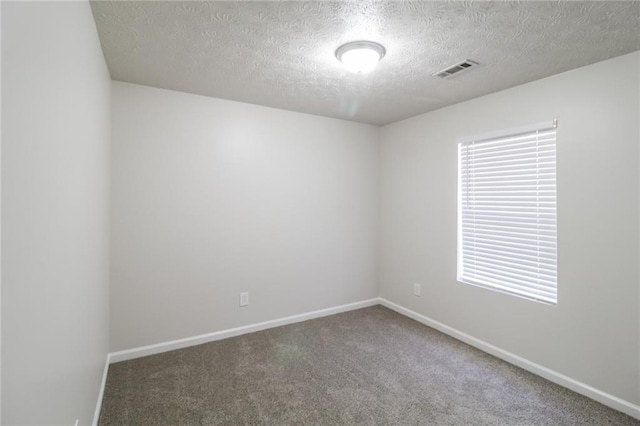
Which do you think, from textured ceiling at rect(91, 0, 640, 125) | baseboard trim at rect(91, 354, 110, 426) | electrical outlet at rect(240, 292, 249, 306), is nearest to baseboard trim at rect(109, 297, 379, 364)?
baseboard trim at rect(91, 354, 110, 426)

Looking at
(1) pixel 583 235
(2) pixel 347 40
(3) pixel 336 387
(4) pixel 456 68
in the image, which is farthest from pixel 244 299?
(1) pixel 583 235

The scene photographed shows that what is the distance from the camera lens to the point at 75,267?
4.73ft

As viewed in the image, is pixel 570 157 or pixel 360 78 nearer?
pixel 570 157

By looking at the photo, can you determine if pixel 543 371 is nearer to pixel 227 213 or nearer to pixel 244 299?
pixel 244 299

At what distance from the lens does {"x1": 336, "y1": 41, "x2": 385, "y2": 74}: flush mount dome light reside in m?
2.03

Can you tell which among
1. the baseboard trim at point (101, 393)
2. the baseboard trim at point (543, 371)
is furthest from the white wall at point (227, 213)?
the baseboard trim at point (543, 371)

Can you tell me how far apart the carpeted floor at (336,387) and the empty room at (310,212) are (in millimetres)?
21

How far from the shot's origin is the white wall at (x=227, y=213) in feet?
9.11

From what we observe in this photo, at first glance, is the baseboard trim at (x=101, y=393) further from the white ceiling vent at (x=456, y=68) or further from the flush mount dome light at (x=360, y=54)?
the white ceiling vent at (x=456, y=68)

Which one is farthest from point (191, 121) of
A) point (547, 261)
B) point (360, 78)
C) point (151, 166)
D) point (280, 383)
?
point (547, 261)

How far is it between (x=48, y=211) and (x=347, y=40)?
1.79 m

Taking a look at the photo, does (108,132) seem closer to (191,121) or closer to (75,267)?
(191,121)

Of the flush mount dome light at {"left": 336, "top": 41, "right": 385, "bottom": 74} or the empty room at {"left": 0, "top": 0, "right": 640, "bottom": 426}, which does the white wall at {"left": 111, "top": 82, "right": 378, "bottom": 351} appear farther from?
the flush mount dome light at {"left": 336, "top": 41, "right": 385, "bottom": 74}

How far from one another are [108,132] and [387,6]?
7.41ft
